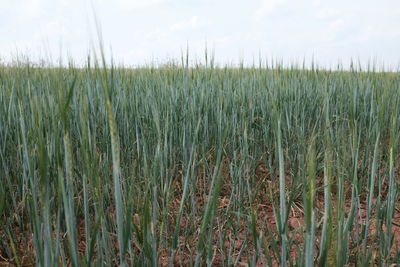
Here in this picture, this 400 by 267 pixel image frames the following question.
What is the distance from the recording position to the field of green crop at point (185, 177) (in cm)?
77

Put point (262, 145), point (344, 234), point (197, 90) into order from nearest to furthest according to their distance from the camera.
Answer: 1. point (344, 234)
2. point (197, 90)
3. point (262, 145)

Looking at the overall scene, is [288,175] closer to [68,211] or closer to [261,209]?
[261,209]

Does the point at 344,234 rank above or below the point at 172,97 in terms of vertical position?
below

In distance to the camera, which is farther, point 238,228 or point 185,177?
point 238,228

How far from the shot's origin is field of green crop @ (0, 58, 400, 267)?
767 millimetres

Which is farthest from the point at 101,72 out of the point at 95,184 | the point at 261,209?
the point at 261,209

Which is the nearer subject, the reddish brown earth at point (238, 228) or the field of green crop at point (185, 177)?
the field of green crop at point (185, 177)

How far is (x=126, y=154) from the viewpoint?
210 cm

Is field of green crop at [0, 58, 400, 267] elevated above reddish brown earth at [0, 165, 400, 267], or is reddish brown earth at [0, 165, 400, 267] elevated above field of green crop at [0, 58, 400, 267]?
field of green crop at [0, 58, 400, 267]

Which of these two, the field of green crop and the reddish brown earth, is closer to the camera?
the field of green crop

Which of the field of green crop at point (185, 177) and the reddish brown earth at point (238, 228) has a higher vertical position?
the field of green crop at point (185, 177)

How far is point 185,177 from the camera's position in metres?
1.20

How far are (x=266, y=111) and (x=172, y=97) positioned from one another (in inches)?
26.3

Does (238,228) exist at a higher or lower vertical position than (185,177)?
lower
